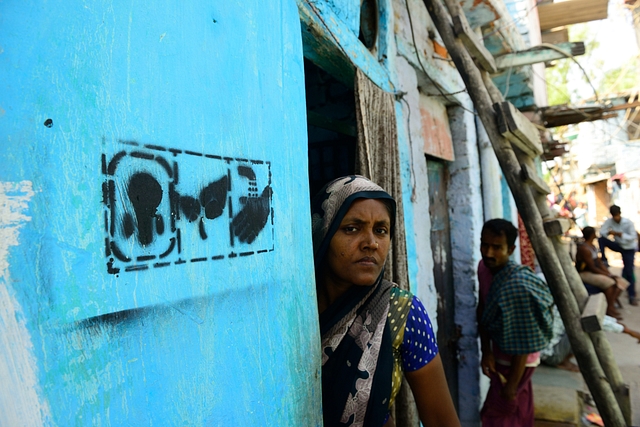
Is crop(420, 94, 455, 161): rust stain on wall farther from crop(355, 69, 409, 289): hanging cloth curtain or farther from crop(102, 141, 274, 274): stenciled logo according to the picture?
crop(102, 141, 274, 274): stenciled logo

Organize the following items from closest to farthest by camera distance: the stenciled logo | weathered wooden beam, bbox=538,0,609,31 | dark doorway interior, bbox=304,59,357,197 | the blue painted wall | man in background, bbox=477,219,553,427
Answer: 1. the blue painted wall
2. the stenciled logo
3. man in background, bbox=477,219,553,427
4. dark doorway interior, bbox=304,59,357,197
5. weathered wooden beam, bbox=538,0,609,31

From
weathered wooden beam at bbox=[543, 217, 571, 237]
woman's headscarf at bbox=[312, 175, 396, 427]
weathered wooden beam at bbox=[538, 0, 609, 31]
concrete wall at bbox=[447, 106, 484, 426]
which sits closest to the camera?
woman's headscarf at bbox=[312, 175, 396, 427]

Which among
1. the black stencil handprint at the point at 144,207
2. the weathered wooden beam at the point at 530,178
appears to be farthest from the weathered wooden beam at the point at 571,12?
the black stencil handprint at the point at 144,207

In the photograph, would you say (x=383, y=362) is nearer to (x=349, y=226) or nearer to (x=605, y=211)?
(x=349, y=226)

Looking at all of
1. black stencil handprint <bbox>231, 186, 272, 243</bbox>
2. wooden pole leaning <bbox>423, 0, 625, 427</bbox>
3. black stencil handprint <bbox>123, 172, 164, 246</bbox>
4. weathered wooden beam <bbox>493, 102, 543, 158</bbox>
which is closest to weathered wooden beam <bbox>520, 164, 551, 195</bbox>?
wooden pole leaning <bbox>423, 0, 625, 427</bbox>

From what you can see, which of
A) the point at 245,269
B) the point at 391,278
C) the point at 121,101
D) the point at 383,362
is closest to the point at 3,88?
the point at 121,101

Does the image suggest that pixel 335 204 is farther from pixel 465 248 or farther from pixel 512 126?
pixel 465 248

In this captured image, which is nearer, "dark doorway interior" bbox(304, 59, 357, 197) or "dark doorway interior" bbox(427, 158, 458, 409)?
"dark doorway interior" bbox(304, 59, 357, 197)

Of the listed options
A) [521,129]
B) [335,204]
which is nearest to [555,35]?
[521,129]

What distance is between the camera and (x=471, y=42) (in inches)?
105

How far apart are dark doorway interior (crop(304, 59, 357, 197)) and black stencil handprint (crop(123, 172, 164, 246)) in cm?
205

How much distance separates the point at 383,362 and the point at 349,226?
Result: 0.49 m

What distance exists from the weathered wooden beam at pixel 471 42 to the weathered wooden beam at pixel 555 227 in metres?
1.19

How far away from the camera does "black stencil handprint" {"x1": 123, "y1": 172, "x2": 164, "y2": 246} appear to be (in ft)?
2.58
